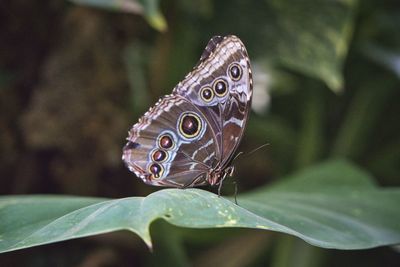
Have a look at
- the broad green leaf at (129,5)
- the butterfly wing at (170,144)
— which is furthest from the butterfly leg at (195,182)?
the broad green leaf at (129,5)

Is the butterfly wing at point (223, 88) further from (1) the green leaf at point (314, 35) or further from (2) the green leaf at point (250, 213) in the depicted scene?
(1) the green leaf at point (314, 35)

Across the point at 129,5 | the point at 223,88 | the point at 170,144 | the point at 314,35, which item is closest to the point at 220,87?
the point at 223,88

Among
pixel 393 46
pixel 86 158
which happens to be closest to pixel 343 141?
A: pixel 393 46

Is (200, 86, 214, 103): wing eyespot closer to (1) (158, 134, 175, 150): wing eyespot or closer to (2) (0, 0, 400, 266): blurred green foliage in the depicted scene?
(1) (158, 134, 175, 150): wing eyespot

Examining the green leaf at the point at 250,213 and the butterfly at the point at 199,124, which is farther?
the butterfly at the point at 199,124

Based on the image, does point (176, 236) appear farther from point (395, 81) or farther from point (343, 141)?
point (395, 81)

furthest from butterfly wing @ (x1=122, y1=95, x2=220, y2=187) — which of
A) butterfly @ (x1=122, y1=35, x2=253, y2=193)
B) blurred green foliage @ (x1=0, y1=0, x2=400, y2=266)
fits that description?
blurred green foliage @ (x1=0, y1=0, x2=400, y2=266)

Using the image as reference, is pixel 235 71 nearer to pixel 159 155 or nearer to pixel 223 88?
pixel 223 88
